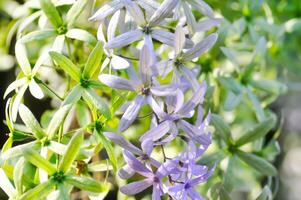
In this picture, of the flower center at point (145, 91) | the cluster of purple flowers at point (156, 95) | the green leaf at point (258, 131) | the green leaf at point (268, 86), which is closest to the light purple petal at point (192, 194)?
the cluster of purple flowers at point (156, 95)

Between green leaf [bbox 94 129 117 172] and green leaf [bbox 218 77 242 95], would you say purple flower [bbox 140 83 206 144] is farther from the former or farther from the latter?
green leaf [bbox 218 77 242 95]

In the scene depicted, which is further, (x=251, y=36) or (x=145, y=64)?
(x=251, y=36)

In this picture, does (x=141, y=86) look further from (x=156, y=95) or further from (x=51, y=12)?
(x=51, y=12)

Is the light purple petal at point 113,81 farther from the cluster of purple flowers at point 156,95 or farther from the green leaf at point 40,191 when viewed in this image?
the green leaf at point 40,191

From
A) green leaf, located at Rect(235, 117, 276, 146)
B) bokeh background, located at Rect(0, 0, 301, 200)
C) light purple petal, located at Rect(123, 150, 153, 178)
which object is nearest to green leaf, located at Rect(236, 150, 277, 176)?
green leaf, located at Rect(235, 117, 276, 146)

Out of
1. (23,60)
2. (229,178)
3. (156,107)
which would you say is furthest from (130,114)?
(229,178)

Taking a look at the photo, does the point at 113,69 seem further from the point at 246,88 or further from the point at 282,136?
the point at 282,136

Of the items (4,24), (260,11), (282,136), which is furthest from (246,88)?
(282,136)
